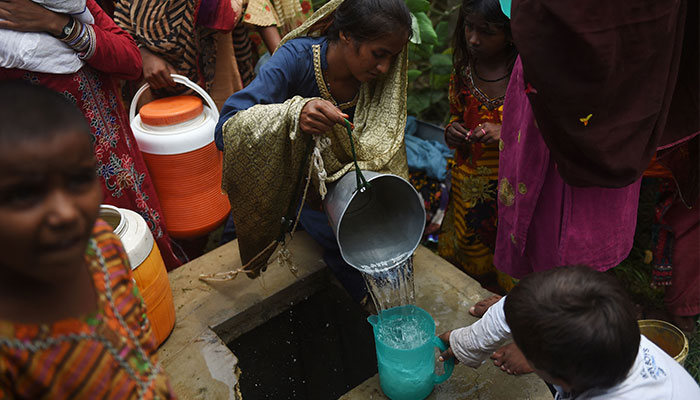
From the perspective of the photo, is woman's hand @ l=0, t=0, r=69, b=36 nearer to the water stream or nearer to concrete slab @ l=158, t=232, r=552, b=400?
concrete slab @ l=158, t=232, r=552, b=400

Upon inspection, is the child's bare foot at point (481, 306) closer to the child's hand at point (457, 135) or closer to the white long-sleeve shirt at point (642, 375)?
the white long-sleeve shirt at point (642, 375)

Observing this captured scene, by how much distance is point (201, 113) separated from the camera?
8.07 feet

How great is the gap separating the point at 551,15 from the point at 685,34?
0.44 meters

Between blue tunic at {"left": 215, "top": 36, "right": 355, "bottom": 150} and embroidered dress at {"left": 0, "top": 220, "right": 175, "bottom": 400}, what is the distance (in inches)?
39.5

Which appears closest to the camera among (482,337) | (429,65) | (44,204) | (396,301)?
(44,204)

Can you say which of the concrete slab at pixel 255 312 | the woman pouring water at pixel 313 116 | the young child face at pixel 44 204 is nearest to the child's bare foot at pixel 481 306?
the concrete slab at pixel 255 312

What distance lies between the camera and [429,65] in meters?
4.14

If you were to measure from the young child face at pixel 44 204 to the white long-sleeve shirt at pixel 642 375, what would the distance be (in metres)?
1.17

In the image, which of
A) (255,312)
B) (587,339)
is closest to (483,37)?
(587,339)

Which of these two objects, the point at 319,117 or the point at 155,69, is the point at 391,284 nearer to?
the point at 319,117

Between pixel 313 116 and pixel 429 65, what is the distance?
272cm

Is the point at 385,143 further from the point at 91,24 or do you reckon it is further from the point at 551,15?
the point at 91,24

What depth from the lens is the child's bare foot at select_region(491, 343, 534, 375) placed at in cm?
169

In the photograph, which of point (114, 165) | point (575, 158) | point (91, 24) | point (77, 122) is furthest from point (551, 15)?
point (114, 165)
